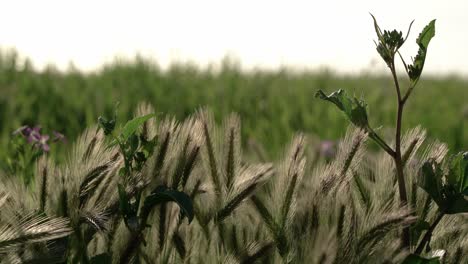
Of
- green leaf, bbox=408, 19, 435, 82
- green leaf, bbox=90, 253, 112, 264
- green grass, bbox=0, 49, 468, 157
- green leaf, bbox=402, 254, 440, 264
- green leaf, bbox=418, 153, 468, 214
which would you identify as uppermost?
green leaf, bbox=408, 19, 435, 82

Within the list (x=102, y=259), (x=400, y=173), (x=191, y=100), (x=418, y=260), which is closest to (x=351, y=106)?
(x=400, y=173)

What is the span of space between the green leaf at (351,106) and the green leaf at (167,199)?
212mm

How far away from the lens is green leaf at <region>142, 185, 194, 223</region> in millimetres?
897

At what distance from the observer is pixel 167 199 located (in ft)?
3.07

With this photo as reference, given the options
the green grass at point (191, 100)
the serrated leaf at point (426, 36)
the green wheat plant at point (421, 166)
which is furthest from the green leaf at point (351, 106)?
the green grass at point (191, 100)

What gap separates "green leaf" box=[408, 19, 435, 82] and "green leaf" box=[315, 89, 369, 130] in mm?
70

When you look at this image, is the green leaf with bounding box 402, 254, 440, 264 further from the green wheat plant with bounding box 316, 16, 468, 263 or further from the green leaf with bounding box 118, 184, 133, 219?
the green leaf with bounding box 118, 184, 133, 219

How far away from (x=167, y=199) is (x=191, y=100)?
4.59 metres

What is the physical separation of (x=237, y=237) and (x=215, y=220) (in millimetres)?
40

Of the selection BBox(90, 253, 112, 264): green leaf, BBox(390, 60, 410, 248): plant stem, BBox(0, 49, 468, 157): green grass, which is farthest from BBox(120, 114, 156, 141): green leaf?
BBox(0, 49, 468, 157): green grass

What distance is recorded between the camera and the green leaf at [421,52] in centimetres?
97

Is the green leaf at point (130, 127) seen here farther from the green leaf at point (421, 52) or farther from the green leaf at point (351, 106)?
the green leaf at point (421, 52)

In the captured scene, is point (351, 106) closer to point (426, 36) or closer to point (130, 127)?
point (426, 36)

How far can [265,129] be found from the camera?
4.53m
